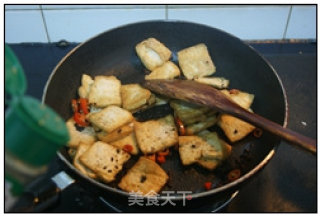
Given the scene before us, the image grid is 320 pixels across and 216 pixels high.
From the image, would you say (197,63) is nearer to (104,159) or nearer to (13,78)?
(104,159)

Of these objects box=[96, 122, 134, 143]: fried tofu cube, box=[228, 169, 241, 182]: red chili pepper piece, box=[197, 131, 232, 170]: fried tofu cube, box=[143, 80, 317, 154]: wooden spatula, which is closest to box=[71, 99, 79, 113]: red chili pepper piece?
box=[96, 122, 134, 143]: fried tofu cube

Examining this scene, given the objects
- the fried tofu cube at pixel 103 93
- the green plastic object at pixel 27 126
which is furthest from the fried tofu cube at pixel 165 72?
the green plastic object at pixel 27 126

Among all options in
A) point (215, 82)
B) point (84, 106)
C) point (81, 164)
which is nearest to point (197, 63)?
point (215, 82)

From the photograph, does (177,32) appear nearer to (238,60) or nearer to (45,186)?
(238,60)

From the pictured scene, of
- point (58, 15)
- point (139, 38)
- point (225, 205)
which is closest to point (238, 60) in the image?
point (139, 38)

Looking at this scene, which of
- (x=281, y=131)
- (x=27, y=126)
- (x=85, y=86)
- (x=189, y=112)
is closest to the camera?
(x=27, y=126)

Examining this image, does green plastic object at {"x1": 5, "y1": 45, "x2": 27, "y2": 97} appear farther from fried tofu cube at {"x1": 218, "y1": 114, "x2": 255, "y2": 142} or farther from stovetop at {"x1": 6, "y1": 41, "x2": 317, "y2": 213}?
fried tofu cube at {"x1": 218, "y1": 114, "x2": 255, "y2": 142}

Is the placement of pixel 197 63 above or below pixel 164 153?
above
